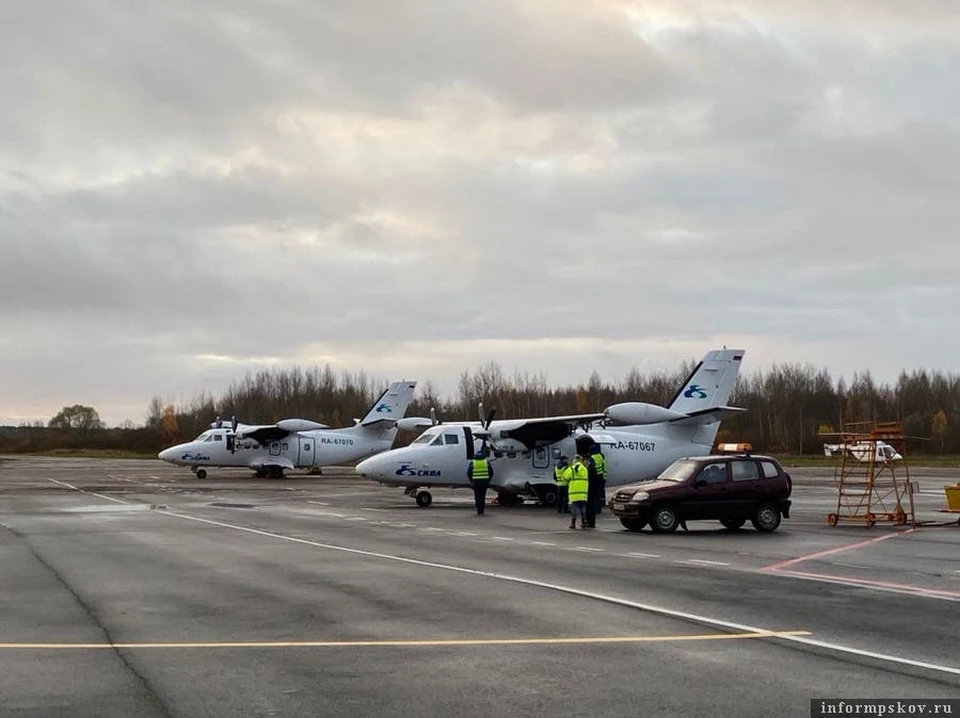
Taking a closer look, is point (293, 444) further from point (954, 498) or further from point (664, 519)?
point (954, 498)

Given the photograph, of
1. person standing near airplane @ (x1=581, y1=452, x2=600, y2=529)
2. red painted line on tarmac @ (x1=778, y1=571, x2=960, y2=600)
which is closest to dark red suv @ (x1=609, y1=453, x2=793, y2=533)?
person standing near airplane @ (x1=581, y1=452, x2=600, y2=529)

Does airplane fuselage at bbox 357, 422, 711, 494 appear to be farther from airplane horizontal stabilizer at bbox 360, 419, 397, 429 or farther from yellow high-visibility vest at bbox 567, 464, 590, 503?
airplane horizontal stabilizer at bbox 360, 419, 397, 429

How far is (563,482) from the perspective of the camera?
29797 millimetres

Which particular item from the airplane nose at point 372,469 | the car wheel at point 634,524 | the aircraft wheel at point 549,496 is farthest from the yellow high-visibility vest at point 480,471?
the car wheel at point 634,524

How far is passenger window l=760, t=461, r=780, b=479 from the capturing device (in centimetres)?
2436

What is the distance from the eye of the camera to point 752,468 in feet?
79.9

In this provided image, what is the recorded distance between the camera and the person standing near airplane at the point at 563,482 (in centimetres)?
2911

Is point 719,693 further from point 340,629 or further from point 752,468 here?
point 752,468

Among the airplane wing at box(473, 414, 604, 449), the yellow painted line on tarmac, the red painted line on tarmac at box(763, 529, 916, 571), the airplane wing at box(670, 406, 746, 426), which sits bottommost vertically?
the red painted line on tarmac at box(763, 529, 916, 571)

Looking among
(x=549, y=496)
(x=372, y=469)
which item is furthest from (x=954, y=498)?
(x=372, y=469)

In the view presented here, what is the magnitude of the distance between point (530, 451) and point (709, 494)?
11917 mm

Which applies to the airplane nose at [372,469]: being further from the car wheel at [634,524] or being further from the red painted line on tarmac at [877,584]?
the red painted line on tarmac at [877,584]

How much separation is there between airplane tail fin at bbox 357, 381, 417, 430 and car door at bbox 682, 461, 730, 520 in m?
36.7

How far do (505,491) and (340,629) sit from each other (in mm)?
24952
